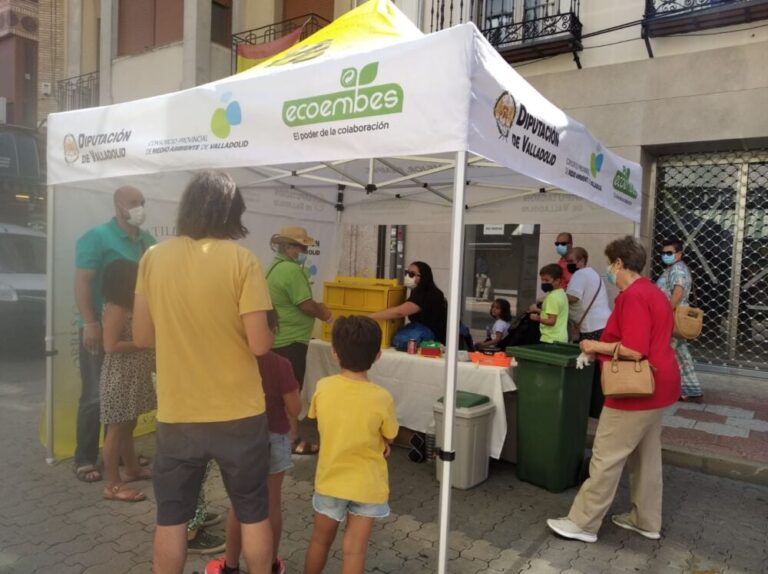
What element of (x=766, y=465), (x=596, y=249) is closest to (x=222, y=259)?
(x=766, y=465)

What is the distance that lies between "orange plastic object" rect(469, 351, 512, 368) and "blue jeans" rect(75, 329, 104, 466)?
279cm

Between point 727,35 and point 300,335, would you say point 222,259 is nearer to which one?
point 300,335

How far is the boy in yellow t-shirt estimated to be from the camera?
2377 mm

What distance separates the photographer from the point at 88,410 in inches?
161

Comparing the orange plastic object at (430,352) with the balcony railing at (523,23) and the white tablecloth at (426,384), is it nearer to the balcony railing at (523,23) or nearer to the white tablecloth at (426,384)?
the white tablecloth at (426,384)

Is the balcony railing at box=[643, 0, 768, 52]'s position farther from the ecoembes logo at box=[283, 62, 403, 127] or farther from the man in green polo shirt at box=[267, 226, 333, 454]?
the ecoembes logo at box=[283, 62, 403, 127]

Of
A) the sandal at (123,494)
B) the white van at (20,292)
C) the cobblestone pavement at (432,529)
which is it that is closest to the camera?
the cobblestone pavement at (432,529)

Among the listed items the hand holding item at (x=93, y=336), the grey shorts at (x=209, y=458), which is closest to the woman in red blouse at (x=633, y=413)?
the grey shorts at (x=209, y=458)

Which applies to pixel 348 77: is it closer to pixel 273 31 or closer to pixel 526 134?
pixel 526 134

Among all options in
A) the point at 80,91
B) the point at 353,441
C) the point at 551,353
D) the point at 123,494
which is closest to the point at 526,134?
the point at 551,353

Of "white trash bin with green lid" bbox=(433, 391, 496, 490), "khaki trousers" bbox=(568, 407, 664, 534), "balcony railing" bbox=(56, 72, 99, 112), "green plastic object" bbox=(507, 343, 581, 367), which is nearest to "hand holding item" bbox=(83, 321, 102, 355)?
"white trash bin with green lid" bbox=(433, 391, 496, 490)

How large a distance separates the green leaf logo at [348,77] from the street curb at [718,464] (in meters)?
4.17

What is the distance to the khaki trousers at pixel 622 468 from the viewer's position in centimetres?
334

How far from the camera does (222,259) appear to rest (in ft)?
7.16
